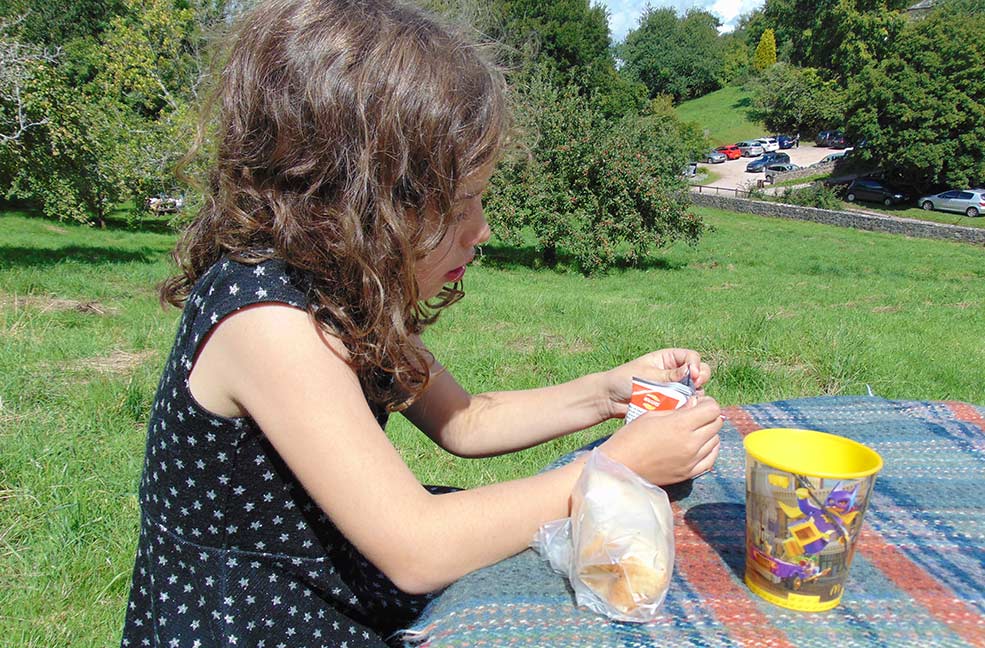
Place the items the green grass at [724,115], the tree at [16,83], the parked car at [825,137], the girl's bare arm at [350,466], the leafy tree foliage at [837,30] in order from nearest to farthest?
the girl's bare arm at [350,466] < the tree at [16,83] < the leafy tree foliage at [837,30] < the parked car at [825,137] < the green grass at [724,115]

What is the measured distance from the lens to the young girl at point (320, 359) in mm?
1207

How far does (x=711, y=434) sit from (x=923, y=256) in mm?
21464

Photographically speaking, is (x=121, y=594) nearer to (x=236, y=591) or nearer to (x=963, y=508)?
(x=236, y=591)

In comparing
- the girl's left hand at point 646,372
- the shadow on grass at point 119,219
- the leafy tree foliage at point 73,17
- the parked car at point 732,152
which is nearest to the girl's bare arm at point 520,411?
the girl's left hand at point 646,372

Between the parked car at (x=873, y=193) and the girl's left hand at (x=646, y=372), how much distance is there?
122 feet

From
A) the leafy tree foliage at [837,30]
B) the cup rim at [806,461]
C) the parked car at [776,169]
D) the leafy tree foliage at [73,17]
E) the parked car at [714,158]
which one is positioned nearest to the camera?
the cup rim at [806,461]

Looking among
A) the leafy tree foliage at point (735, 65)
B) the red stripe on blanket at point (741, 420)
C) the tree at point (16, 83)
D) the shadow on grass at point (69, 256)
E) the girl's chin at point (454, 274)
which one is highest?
the leafy tree foliage at point (735, 65)

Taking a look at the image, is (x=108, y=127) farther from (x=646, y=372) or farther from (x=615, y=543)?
(x=615, y=543)

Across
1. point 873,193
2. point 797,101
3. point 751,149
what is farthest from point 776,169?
point 797,101

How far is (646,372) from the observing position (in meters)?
1.84

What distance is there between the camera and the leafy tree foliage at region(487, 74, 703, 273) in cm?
1633

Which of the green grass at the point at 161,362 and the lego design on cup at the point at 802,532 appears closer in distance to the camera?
the lego design on cup at the point at 802,532

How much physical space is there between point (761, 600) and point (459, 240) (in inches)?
31.8

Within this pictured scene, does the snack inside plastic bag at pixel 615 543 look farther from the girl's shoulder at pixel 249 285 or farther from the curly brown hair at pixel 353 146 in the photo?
the girl's shoulder at pixel 249 285
